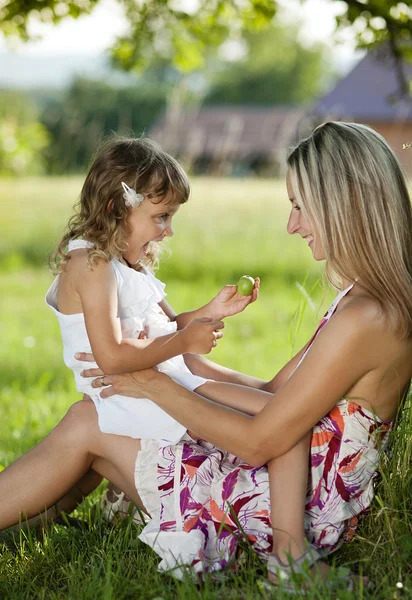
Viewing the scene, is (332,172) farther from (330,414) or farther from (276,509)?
(276,509)

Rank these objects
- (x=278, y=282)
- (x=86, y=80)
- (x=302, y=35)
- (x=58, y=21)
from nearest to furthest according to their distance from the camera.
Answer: (x=58, y=21) → (x=278, y=282) → (x=86, y=80) → (x=302, y=35)

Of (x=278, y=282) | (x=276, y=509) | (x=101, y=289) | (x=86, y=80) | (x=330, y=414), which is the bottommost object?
(x=278, y=282)

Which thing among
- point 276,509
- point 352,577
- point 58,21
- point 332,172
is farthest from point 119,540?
point 58,21

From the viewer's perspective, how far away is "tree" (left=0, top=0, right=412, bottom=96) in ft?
17.7

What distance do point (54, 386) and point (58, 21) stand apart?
282 centimetres

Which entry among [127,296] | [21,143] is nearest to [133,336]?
[127,296]

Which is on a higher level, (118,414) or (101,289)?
(101,289)

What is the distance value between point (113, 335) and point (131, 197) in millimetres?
482

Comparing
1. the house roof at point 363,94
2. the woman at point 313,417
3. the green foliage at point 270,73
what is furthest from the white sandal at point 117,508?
the green foliage at point 270,73

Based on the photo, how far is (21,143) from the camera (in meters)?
17.4

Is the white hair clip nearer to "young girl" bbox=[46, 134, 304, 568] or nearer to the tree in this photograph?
"young girl" bbox=[46, 134, 304, 568]

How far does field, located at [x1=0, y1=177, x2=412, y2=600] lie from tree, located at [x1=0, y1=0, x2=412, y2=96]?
1778 millimetres

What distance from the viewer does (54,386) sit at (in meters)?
5.28

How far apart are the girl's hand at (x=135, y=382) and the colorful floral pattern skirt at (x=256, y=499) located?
0.78 ft
